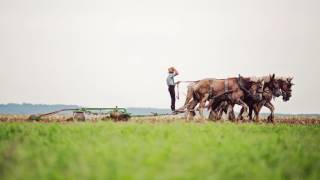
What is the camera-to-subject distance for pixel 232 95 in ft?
67.3

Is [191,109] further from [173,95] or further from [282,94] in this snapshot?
[282,94]

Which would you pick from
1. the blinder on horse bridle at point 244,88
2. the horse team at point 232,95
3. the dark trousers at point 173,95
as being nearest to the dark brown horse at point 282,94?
the horse team at point 232,95

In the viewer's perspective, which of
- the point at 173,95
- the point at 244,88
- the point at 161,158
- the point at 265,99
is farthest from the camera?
the point at 265,99

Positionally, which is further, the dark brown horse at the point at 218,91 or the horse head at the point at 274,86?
the horse head at the point at 274,86

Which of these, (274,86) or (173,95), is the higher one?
(274,86)

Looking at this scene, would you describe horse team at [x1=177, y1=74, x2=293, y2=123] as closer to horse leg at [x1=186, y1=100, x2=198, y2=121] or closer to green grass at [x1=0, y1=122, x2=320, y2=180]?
horse leg at [x1=186, y1=100, x2=198, y2=121]

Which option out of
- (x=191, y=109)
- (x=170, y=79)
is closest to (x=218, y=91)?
(x=191, y=109)

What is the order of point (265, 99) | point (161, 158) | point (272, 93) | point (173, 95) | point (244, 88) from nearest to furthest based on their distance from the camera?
point (161, 158), point (173, 95), point (244, 88), point (265, 99), point (272, 93)

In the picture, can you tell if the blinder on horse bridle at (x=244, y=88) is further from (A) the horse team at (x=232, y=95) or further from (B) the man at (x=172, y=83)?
(B) the man at (x=172, y=83)

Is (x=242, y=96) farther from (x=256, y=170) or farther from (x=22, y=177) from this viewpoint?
(x=22, y=177)

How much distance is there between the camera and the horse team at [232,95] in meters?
20.4

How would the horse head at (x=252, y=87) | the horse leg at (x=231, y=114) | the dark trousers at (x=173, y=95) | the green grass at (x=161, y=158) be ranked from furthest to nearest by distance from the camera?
the horse leg at (x=231, y=114) → the horse head at (x=252, y=87) → the dark trousers at (x=173, y=95) → the green grass at (x=161, y=158)

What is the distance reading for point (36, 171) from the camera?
6.83m

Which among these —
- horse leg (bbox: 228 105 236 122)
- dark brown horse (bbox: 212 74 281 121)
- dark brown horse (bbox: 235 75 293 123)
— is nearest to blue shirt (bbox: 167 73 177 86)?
dark brown horse (bbox: 212 74 281 121)
